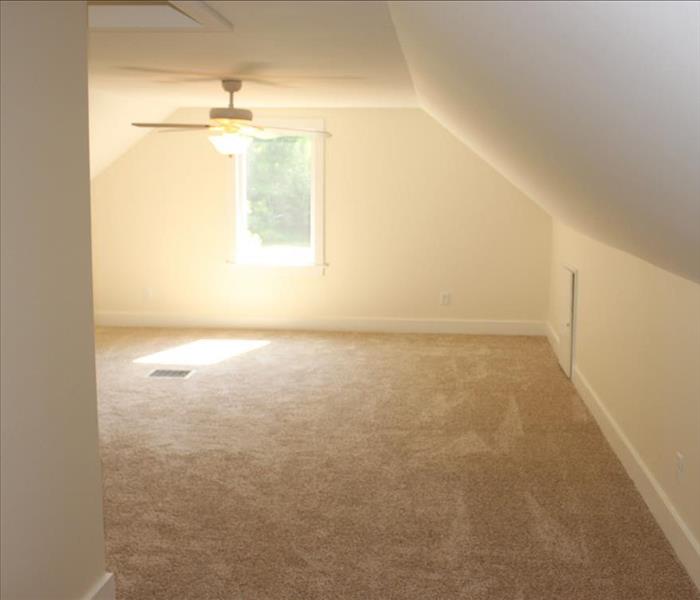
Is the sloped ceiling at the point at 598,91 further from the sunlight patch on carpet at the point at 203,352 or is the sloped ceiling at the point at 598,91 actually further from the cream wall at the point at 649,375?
the sunlight patch on carpet at the point at 203,352

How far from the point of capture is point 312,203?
784 cm

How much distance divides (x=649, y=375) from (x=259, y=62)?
2537mm

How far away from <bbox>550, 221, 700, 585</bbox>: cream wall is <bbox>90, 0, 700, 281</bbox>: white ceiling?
11.6 inches

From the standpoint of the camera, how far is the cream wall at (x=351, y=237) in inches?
304

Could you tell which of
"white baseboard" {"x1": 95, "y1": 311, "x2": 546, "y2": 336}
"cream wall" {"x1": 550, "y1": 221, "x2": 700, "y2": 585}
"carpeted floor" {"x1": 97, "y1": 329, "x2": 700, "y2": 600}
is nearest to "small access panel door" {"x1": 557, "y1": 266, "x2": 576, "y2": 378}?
"carpeted floor" {"x1": 97, "y1": 329, "x2": 700, "y2": 600}

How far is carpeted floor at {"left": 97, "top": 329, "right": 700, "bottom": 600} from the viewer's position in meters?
3.16

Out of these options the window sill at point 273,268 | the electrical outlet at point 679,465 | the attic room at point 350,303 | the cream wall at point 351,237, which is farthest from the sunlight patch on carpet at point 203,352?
the electrical outlet at point 679,465

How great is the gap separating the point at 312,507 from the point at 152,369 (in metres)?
2.99

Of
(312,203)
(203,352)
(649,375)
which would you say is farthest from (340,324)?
(649,375)

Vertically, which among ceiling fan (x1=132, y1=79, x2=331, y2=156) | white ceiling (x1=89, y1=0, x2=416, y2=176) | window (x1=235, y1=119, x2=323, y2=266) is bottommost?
window (x1=235, y1=119, x2=323, y2=266)

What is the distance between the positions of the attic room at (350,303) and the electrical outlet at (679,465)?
4cm

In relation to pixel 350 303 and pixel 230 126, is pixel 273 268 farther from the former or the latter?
pixel 230 126

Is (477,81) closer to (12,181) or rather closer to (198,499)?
(12,181)

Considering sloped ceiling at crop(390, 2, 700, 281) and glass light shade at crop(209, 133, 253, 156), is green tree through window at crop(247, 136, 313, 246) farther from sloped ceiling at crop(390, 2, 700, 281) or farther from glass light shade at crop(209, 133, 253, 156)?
sloped ceiling at crop(390, 2, 700, 281)
